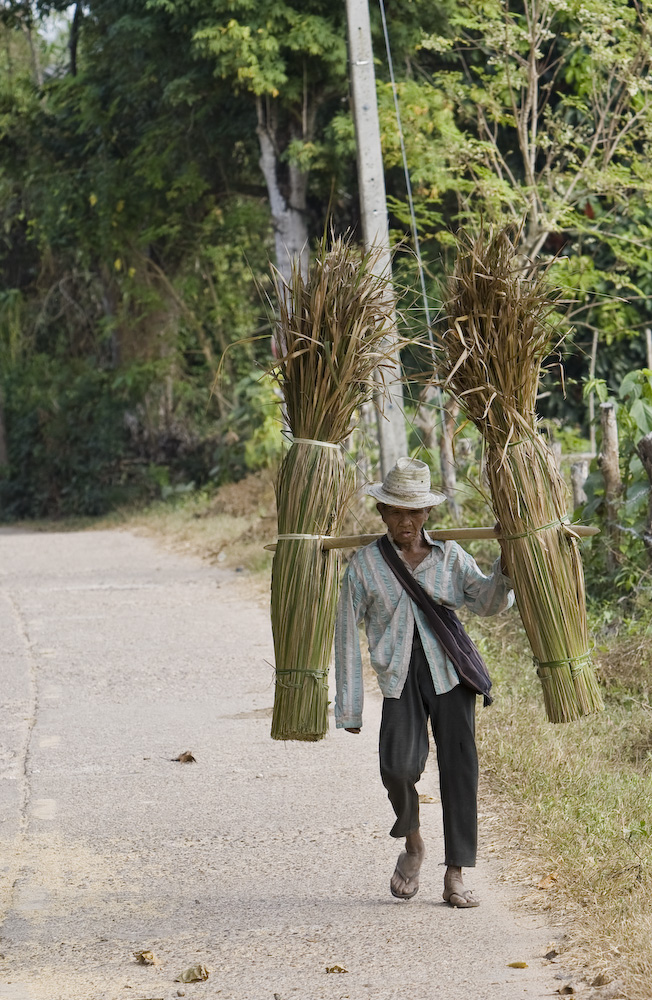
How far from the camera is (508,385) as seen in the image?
392 cm

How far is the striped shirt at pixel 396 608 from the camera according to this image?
4035mm

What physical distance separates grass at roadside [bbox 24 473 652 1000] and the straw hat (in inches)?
51.8

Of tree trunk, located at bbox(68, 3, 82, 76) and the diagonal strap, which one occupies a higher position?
tree trunk, located at bbox(68, 3, 82, 76)

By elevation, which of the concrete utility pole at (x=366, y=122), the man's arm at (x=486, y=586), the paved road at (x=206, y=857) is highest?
the concrete utility pole at (x=366, y=122)

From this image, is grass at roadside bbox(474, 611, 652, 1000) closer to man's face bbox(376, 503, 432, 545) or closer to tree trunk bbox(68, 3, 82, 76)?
man's face bbox(376, 503, 432, 545)

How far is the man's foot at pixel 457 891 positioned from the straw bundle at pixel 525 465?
2.11 feet

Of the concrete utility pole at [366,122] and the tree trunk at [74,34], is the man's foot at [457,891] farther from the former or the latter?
the tree trunk at [74,34]

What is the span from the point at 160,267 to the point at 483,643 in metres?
13.2

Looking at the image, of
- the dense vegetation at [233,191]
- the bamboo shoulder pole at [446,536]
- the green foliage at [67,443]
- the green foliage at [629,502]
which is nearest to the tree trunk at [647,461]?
the green foliage at [629,502]

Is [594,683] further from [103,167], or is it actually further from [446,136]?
[103,167]

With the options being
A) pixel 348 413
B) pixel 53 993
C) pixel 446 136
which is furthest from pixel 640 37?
pixel 53 993

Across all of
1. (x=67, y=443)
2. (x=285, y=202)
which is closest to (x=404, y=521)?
(x=285, y=202)

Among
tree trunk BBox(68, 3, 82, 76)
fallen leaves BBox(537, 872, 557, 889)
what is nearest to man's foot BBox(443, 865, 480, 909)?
fallen leaves BBox(537, 872, 557, 889)

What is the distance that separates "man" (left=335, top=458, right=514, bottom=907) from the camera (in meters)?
4.04
